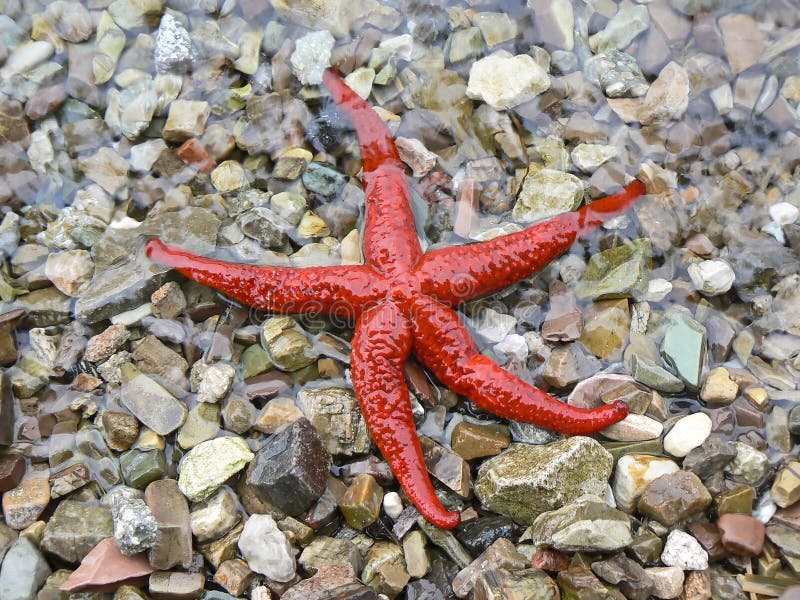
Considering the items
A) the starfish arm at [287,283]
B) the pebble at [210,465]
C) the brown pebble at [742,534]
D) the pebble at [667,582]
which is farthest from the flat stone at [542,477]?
the pebble at [210,465]

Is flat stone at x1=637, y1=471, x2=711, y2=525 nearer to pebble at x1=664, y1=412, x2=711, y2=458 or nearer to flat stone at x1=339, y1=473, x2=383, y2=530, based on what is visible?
pebble at x1=664, y1=412, x2=711, y2=458

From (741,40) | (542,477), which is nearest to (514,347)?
(542,477)

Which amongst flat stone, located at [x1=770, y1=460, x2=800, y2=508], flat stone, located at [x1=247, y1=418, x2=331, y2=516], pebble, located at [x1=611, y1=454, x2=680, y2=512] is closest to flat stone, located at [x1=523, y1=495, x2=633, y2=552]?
pebble, located at [x1=611, y1=454, x2=680, y2=512]

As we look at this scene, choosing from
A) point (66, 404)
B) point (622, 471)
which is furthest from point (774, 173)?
point (66, 404)

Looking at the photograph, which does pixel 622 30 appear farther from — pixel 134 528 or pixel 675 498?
pixel 134 528

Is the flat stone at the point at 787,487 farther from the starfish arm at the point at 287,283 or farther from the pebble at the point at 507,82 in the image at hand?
the pebble at the point at 507,82

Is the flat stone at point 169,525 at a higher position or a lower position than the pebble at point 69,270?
lower

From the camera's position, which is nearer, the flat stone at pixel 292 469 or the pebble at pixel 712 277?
the flat stone at pixel 292 469
